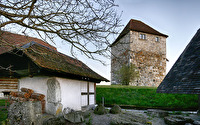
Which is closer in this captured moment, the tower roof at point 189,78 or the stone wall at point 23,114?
the stone wall at point 23,114

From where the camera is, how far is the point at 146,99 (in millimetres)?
13078

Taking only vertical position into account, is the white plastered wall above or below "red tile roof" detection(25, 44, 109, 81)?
below

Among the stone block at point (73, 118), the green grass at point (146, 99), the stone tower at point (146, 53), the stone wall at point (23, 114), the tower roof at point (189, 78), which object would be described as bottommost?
the green grass at point (146, 99)

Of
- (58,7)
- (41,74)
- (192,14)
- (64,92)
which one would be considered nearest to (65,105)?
(64,92)

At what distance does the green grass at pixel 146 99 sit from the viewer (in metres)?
12.0

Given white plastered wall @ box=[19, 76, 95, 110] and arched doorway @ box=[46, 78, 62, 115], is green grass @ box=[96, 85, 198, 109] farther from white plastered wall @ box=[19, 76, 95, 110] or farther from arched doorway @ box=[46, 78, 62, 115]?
arched doorway @ box=[46, 78, 62, 115]

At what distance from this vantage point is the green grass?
12.0 m

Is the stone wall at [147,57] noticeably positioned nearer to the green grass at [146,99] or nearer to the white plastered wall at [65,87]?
the green grass at [146,99]

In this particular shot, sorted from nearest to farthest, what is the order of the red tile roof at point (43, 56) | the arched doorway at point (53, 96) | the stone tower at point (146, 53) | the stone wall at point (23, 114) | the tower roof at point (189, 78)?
the stone wall at point (23, 114), the red tile roof at point (43, 56), the tower roof at point (189, 78), the arched doorway at point (53, 96), the stone tower at point (146, 53)

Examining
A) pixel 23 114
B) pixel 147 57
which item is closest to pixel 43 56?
pixel 23 114

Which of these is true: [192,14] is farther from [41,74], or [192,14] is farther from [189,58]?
[41,74]

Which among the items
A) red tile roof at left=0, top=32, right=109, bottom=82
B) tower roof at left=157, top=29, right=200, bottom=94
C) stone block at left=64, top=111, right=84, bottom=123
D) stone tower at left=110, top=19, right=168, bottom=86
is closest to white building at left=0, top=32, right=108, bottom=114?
red tile roof at left=0, top=32, right=109, bottom=82

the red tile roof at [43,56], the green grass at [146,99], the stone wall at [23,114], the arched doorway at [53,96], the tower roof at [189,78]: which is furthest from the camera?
the green grass at [146,99]

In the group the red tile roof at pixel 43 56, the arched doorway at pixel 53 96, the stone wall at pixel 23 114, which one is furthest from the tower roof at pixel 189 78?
the stone wall at pixel 23 114
